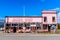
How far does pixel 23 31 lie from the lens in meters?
45.5

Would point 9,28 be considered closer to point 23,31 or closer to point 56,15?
point 23,31

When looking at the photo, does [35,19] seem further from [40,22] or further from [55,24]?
[55,24]

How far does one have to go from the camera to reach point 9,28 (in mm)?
45938

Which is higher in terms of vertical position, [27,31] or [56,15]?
[56,15]

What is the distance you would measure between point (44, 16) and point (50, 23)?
7.59ft

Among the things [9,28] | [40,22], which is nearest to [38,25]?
[40,22]

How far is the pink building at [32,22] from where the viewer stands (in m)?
46.7

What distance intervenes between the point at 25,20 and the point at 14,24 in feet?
9.72

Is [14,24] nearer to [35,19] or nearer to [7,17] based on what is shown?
[7,17]

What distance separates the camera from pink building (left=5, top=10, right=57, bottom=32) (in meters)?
46.7

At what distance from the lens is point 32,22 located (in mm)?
47094

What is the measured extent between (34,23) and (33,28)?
4.31ft

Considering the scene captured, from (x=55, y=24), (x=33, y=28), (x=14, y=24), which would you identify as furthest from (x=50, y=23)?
(x=14, y=24)

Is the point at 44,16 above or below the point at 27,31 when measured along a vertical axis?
above
